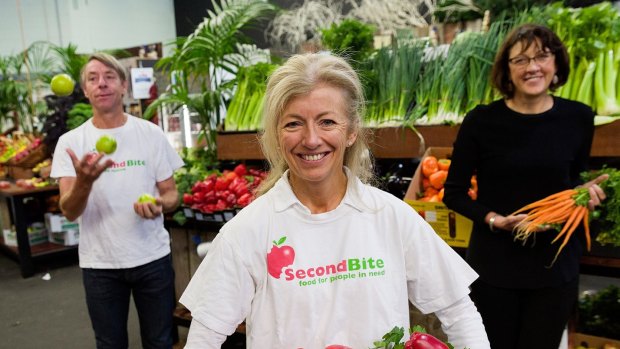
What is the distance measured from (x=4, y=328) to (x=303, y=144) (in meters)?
3.94

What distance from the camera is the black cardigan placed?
1.87 m

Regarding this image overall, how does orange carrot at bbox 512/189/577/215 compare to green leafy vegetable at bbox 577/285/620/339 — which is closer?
orange carrot at bbox 512/189/577/215

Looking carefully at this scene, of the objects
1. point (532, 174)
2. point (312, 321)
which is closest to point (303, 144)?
point (312, 321)

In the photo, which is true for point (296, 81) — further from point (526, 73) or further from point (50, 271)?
point (50, 271)

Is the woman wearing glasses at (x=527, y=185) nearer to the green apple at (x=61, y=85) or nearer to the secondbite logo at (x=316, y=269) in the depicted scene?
the secondbite logo at (x=316, y=269)

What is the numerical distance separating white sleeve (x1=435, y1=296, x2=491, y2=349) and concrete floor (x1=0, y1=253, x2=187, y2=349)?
2766 mm

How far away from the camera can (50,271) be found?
18.2 feet

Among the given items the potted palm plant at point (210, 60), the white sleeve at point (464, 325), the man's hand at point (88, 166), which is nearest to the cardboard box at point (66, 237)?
the potted palm plant at point (210, 60)

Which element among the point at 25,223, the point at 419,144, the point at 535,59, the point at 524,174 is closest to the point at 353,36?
the point at 419,144

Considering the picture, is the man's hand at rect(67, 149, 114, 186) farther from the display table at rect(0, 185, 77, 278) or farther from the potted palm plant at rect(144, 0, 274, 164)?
the display table at rect(0, 185, 77, 278)

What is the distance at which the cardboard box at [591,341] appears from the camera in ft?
7.20

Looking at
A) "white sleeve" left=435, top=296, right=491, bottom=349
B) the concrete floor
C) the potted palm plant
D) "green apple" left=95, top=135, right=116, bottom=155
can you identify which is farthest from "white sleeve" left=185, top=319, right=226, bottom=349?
the potted palm plant

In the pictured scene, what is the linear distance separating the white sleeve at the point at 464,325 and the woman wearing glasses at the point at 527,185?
688 millimetres

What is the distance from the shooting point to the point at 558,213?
71.3 inches
